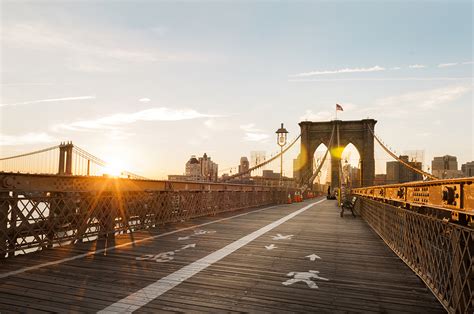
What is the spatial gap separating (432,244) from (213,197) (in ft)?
45.1

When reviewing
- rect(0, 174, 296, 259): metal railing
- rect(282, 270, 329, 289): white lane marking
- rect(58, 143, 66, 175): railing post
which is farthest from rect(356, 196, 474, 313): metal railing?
rect(58, 143, 66, 175): railing post

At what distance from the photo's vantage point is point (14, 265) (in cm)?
646

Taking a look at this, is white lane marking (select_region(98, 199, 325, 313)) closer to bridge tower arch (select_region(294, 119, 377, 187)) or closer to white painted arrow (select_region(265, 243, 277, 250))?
white painted arrow (select_region(265, 243, 277, 250))

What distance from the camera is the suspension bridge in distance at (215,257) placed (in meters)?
4.57

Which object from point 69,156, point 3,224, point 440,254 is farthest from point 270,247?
point 69,156

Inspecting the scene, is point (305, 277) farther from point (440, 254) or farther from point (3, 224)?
point (3, 224)

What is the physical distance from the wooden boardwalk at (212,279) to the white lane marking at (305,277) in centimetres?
2

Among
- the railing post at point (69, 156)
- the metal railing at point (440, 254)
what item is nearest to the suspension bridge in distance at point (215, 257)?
the metal railing at point (440, 254)

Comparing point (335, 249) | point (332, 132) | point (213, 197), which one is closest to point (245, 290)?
point (335, 249)

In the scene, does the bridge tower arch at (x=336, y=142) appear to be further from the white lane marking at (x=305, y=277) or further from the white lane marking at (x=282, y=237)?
the white lane marking at (x=305, y=277)

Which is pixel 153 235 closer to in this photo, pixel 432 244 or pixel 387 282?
pixel 387 282

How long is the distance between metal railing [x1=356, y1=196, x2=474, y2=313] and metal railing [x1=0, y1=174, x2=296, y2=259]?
783cm

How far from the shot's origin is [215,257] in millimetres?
7543

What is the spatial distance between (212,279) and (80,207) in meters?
4.98
